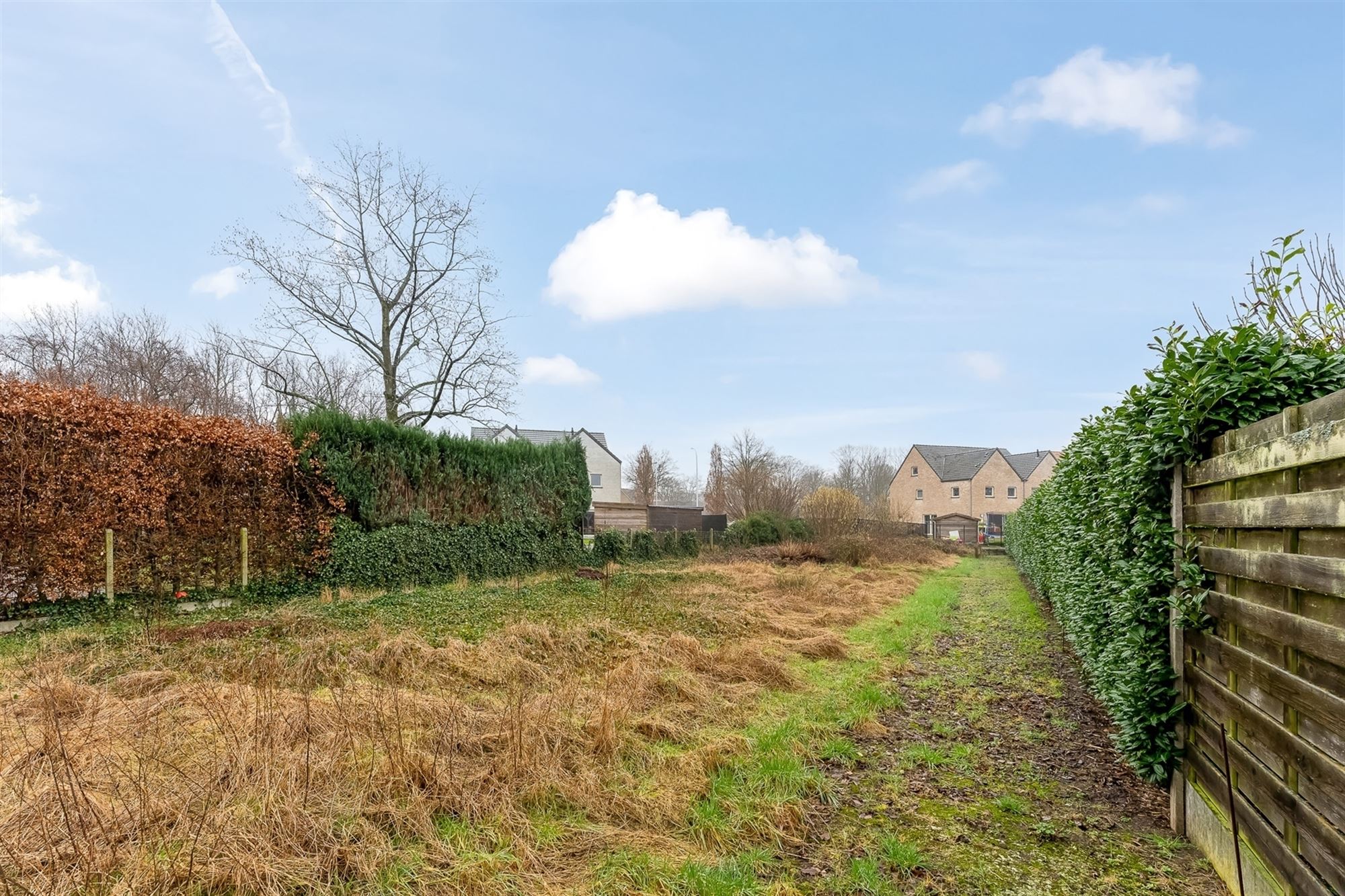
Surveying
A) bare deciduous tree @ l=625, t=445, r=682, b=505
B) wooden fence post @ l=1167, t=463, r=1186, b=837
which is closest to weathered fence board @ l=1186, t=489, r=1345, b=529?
wooden fence post @ l=1167, t=463, r=1186, b=837

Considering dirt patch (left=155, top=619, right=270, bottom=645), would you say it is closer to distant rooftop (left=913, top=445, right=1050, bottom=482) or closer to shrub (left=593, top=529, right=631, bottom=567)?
shrub (left=593, top=529, right=631, bottom=567)

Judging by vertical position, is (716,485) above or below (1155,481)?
below

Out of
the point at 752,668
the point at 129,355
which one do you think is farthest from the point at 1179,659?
the point at 129,355

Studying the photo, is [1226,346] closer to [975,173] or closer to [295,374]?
[975,173]

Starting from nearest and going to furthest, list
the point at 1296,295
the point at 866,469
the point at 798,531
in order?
1. the point at 1296,295
2. the point at 798,531
3. the point at 866,469

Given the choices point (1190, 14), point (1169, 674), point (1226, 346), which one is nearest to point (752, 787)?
point (1169, 674)

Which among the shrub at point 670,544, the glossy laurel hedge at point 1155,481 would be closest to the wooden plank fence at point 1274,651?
the glossy laurel hedge at point 1155,481

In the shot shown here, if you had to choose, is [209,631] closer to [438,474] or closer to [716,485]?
[438,474]

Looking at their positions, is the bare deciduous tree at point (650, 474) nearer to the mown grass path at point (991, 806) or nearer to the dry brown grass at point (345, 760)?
the dry brown grass at point (345, 760)

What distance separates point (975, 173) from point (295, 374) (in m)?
22.4

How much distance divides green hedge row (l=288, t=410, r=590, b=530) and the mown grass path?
9384 millimetres

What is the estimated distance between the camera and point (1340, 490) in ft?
5.82

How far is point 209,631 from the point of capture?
691cm

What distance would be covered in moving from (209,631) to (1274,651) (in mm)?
8423
